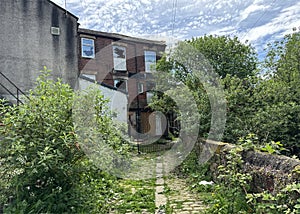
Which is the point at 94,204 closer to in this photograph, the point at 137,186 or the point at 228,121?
the point at 137,186

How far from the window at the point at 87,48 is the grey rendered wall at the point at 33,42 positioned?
3.66m

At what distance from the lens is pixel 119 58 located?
56.5ft

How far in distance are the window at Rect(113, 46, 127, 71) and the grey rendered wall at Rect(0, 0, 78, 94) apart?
17.4ft

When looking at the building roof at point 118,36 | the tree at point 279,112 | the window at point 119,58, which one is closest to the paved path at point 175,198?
the tree at point 279,112

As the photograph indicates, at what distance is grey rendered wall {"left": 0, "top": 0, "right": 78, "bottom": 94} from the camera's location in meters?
10.0

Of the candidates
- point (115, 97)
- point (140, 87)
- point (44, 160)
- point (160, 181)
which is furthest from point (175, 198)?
point (140, 87)

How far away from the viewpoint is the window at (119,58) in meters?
17.1

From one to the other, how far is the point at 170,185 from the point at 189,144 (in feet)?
10.9

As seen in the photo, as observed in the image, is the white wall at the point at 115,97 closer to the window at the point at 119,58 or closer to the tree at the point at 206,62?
the tree at the point at 206,62

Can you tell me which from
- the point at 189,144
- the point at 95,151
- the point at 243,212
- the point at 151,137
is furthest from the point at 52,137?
the point at 151,137

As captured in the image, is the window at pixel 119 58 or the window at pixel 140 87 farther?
the window at pixel 140 87

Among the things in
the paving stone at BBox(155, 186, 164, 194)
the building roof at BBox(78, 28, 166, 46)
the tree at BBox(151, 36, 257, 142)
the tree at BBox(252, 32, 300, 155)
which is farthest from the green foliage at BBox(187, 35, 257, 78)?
the paving stone at BBox(155, 186, 164, 194)

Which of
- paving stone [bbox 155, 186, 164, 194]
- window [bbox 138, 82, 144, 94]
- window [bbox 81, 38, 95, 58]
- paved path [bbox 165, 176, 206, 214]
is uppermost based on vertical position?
window [bbox 81, 38, 95, 58]

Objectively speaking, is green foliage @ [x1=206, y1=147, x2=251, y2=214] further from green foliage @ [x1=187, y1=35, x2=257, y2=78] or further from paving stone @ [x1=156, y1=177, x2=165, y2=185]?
green foliage @ [x1=187, y1=35, x2=257, y2=78]
